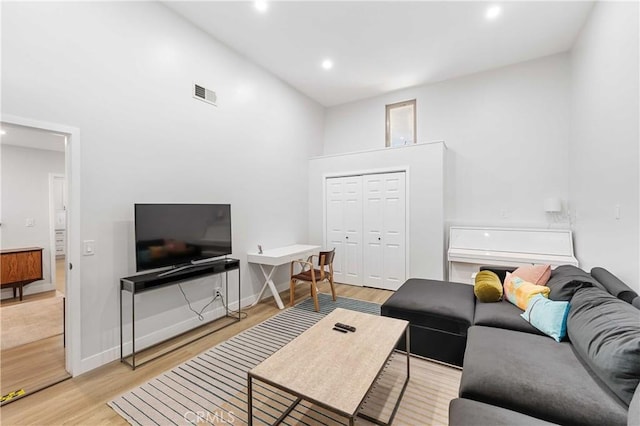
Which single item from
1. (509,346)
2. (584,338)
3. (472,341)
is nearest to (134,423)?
(472,341)

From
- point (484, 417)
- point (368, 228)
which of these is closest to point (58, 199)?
point (368, 228)

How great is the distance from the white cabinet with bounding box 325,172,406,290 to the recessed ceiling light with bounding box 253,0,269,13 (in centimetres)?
285

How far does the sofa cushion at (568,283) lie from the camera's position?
2125 millimetres

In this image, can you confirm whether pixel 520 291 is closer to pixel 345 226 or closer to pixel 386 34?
pixel 345 226

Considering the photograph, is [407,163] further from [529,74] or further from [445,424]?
[445,424]

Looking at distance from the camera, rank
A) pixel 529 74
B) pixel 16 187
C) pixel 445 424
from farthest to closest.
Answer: pixel 16 187, pixel 529 74, pixel 445 424

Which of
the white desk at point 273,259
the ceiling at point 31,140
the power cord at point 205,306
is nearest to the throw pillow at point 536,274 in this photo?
the white desk at point 273,259

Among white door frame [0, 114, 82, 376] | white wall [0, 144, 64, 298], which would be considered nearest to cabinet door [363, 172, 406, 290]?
white door frame [0, 114, 82, 376]

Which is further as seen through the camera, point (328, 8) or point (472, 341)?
point (328, 8)

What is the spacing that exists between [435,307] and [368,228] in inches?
97.6

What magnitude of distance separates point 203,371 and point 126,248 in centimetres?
141

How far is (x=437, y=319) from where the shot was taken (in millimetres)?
2488

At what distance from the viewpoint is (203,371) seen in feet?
7.90

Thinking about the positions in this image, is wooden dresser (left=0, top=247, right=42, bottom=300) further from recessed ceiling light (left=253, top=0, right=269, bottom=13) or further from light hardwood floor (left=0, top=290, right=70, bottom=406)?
recessed ceiling light (left=253, top=0, right=269, bottom=13)
